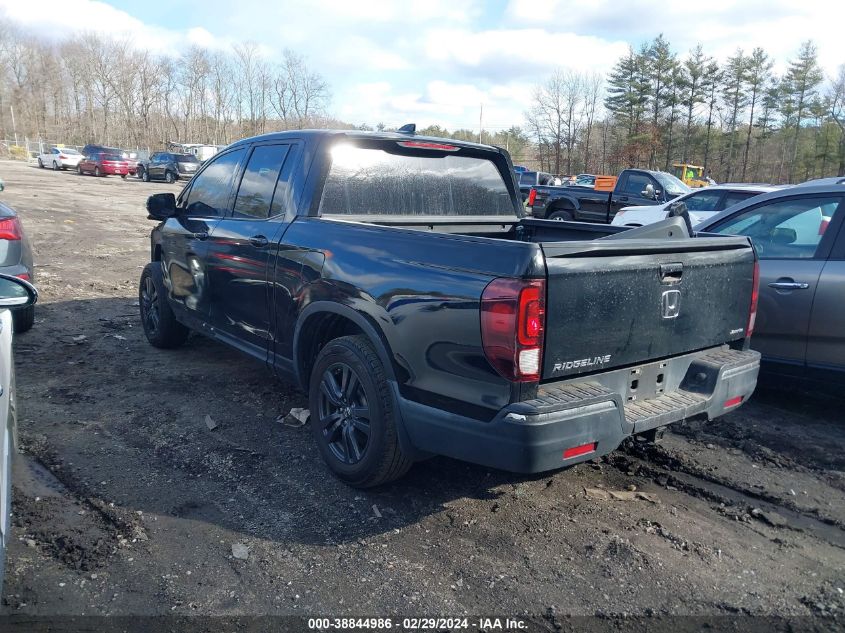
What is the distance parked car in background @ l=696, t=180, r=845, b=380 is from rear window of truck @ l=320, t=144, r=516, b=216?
6.73ft

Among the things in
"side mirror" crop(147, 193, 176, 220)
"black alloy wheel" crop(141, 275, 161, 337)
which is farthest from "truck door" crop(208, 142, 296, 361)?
"black alloy wheel" crop(141, 275, 161, 337)

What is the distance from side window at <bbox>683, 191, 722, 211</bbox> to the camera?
1192 cm

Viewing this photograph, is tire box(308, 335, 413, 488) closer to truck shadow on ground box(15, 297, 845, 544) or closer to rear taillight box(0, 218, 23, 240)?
truck shadow on ground box(15, 297, 845, 544)

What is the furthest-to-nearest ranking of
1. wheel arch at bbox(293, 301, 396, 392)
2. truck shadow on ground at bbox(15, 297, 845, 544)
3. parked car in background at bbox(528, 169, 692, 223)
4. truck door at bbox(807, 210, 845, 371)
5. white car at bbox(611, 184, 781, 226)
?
parked car in background at bbox(528, 169, 692, 223) < white car at bbox(611, 184, 781, 226) < truck door at bbox(807, 210, 845, 371) < truck shadow on ground at bbox(15, 297, 845, 544) < wheel arch at bbox(293, 301, 396, 392)

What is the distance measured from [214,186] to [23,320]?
286 centimetres

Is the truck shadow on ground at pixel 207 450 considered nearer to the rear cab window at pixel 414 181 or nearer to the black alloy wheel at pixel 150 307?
the black alloy wheel at pixel 150 307

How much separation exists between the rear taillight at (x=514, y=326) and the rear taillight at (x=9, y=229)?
5.22 m

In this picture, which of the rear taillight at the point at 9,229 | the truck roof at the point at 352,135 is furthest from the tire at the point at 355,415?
the rear taillight at the point at 9,229

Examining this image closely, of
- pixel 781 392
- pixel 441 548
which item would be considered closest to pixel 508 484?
pixel 441 548

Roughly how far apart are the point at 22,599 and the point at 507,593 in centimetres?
200

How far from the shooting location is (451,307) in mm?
2965

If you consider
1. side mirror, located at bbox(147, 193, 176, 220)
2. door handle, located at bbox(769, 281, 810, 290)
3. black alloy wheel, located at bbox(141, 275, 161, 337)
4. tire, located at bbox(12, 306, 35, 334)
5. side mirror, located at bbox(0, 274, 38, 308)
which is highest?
side mirror, located at bbox(147, 193, 176, 220)

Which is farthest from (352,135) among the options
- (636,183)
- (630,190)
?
(636,183)

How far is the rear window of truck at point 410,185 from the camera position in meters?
4.27
